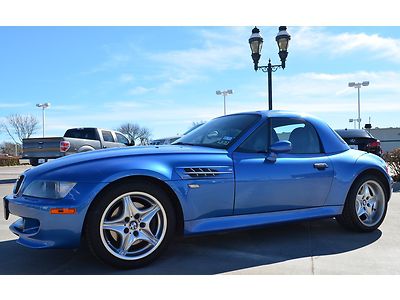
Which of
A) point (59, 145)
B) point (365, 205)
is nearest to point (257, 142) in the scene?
point (365, 205)

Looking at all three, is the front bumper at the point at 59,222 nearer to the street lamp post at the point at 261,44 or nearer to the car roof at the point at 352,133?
the car roof at the point at 352,133

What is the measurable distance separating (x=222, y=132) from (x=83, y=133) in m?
10.2

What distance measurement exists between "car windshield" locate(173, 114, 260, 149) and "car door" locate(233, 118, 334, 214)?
0.51 ft

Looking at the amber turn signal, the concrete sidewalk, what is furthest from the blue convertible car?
the concrete sidewalk

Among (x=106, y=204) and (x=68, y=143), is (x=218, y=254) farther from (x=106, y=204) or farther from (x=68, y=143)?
(x=68, y=143)

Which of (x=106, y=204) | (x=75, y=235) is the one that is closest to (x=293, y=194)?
(x=106, y=204)

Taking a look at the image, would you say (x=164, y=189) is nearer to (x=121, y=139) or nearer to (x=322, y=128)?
(x=322, y=128)

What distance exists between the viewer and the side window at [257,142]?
3.85 m

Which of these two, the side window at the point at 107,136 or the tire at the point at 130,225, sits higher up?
the side window at the point at 107,136

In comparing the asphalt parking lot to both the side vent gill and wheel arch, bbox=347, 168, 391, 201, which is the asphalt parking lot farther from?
the side vent gill

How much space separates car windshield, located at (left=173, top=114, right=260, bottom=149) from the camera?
3.96m

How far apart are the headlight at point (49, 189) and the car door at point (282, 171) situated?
156 cm

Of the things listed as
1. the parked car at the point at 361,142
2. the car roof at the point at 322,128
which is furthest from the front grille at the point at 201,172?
the parked car at the point at 361,142

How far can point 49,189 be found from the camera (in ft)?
10.2
